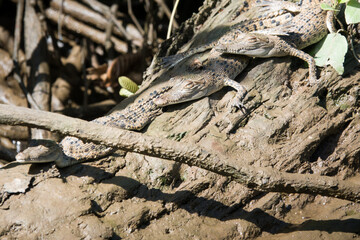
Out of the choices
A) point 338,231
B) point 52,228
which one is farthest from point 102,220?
point 338,231

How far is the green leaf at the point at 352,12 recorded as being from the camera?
4.04 m

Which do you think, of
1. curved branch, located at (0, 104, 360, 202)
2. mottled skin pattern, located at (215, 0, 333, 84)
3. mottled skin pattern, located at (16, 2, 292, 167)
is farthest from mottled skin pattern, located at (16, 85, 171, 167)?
mottled skin pattern, located at (215, 0, 333, 84)

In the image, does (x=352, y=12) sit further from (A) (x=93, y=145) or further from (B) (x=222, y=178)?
(A) (x=93, y=145)

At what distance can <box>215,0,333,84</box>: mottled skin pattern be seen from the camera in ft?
14.0

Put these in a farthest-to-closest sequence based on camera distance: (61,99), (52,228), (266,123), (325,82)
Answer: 1. (61,99)
2. (325,82)
3. (266,123)
4. (52,228)

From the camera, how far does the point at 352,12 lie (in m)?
4.07

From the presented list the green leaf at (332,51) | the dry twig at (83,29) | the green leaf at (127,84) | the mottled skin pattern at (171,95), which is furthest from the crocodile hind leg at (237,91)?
the dry twig at (83,29)

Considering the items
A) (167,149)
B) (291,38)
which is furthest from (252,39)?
(167,149)

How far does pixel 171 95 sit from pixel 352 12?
6.69ft

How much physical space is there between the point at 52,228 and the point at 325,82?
10.0 ft

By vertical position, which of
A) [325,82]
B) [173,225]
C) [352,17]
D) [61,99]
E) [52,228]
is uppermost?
[352,17]

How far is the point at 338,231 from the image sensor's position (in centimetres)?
360

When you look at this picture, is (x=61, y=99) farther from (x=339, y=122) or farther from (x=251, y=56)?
(x=339, y=122)

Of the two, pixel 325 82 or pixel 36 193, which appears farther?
pixel 325 82
